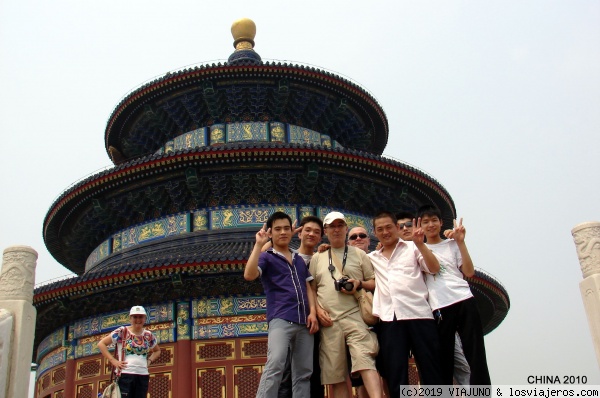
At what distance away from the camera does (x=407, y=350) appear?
5.57m

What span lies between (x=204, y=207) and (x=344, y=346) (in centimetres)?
1142

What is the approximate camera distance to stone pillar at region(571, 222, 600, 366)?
334 inches

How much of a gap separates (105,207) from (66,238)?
9.61 feet

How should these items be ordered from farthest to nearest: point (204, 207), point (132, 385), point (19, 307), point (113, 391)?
point (204, 207), point (19, 307), point (132, 385), point (113, 391)

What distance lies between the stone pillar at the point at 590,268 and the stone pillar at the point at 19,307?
24.3 feet

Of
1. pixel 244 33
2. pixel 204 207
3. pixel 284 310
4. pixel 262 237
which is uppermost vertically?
pixel 244 33

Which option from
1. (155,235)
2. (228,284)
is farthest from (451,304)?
(155,235)

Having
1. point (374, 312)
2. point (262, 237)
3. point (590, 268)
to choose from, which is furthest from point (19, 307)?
point (590, 268)

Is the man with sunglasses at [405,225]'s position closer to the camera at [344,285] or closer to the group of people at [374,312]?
the group of people at [374,312]

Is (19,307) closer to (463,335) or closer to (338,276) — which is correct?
(338,276)

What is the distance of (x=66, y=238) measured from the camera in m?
19.6

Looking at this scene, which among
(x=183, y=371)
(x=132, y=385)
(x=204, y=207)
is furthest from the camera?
(x=204, y=207)

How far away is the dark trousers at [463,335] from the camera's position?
5.61m

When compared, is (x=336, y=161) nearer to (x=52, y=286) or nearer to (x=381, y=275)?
(x=52, y=286)
